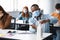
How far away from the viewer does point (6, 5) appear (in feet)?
25.6

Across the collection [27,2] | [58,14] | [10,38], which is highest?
[27,2]

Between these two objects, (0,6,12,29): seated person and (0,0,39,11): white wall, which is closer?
(0,6,12,29): seated person

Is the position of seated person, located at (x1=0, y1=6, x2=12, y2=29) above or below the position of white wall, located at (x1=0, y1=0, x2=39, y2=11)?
below

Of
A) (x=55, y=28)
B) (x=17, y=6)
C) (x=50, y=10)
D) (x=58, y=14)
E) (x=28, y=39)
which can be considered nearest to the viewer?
(x=28, y=39)

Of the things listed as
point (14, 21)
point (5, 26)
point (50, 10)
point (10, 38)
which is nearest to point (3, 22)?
point (5, 26)

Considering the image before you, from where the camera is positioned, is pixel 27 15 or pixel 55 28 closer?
pixel 55 28

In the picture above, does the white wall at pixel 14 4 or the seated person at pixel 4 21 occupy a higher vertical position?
the white wall at pixel 14 4

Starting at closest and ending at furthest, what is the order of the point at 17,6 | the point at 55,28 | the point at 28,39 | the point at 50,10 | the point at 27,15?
the point at 28,39
the point at 55,28
the point at 27,15
the point at 50,10
the point at 17,6

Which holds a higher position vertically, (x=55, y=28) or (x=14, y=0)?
(x=14, y=0)

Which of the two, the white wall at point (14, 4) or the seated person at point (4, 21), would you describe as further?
the white wall at point (14, 4)

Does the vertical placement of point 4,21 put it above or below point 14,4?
below

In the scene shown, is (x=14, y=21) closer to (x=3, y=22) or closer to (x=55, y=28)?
(x=3, y=22)

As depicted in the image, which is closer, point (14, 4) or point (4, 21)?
point (4, 21)

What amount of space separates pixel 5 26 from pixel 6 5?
357cm
